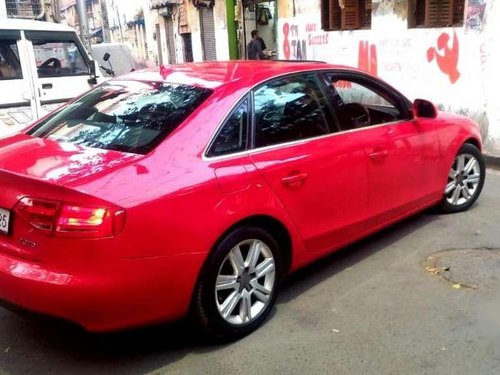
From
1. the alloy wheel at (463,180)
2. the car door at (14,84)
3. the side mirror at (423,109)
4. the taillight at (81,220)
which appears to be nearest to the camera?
the taillight at (81,220)

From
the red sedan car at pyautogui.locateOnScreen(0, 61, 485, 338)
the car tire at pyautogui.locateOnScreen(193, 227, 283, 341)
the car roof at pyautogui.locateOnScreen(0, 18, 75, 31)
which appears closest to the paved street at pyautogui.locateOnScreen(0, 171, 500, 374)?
the car tire at pyautogui.locateOnScreen(193, 227, 283, 341)

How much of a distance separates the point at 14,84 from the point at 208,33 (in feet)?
36.3

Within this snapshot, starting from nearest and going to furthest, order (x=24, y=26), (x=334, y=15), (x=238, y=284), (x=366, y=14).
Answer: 1. (x=238, y=284)
2. (x=24, y=26)
3. (x=366, y=14)
4. (x=334, y=15)

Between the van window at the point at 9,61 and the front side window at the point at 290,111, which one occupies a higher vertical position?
the van window at the point at 9,61

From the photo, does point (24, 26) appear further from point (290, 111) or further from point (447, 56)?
point (447, 56)

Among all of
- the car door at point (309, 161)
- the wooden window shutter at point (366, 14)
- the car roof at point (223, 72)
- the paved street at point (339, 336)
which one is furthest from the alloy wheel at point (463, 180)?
the wooden window shutter at point (366, 14)

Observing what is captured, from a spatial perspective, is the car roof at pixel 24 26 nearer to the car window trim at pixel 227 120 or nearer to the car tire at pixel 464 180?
the car window trim at pixel 227 120

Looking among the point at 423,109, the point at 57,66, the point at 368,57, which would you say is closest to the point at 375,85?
the point at 423,109

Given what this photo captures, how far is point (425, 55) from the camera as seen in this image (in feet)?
29.6

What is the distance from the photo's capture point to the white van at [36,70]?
23.0 feet

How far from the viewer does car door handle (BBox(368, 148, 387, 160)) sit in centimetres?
408

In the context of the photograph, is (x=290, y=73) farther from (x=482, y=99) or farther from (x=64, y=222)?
(x=482, y=99)

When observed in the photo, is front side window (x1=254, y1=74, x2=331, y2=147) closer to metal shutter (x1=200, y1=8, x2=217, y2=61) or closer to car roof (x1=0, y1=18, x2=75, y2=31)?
car roof (x1=0, y1=18, x2=75, y2=31)

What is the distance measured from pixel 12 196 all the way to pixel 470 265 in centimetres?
313
